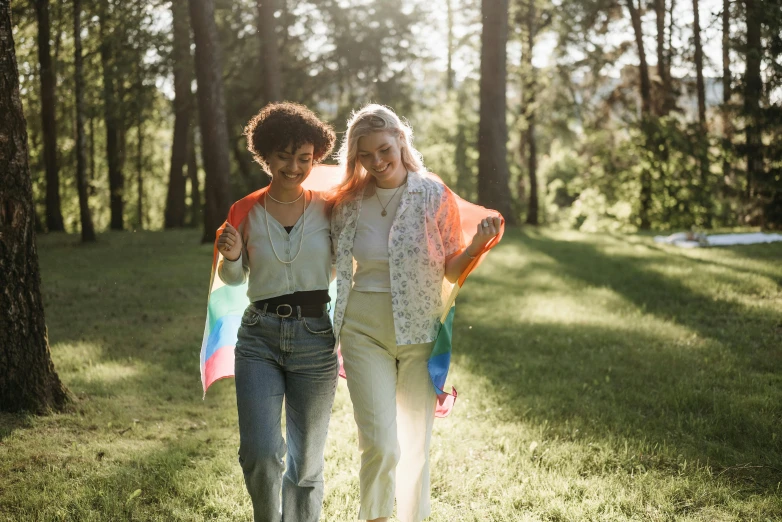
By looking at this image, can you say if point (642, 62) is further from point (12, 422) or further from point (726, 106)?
point (12, 422)

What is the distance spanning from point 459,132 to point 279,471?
29939 millimetres

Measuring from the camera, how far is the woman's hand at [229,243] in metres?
3.20

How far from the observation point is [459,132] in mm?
31906

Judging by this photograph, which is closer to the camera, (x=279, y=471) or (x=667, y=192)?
(x=279, y=471)

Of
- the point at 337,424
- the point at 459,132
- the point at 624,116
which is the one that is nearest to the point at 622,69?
the point at 624,116

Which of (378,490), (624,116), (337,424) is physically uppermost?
(624,116)

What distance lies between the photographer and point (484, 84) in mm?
14906

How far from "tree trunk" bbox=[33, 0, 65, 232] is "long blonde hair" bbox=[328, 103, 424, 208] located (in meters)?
15.8

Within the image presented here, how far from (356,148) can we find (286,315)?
3.08ft

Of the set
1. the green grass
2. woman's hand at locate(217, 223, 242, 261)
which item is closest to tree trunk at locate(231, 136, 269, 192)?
the green grass

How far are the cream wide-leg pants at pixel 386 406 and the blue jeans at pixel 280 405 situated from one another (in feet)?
0.48

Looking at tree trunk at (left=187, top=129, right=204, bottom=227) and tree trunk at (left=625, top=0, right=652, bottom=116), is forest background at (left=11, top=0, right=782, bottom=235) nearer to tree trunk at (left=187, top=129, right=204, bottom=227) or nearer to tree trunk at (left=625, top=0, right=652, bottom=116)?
tree trunk at (left=625, top=0, right=652, bottom=116)

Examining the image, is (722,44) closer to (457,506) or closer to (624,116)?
(624,116)

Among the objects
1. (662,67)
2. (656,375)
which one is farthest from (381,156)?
(662,67)
